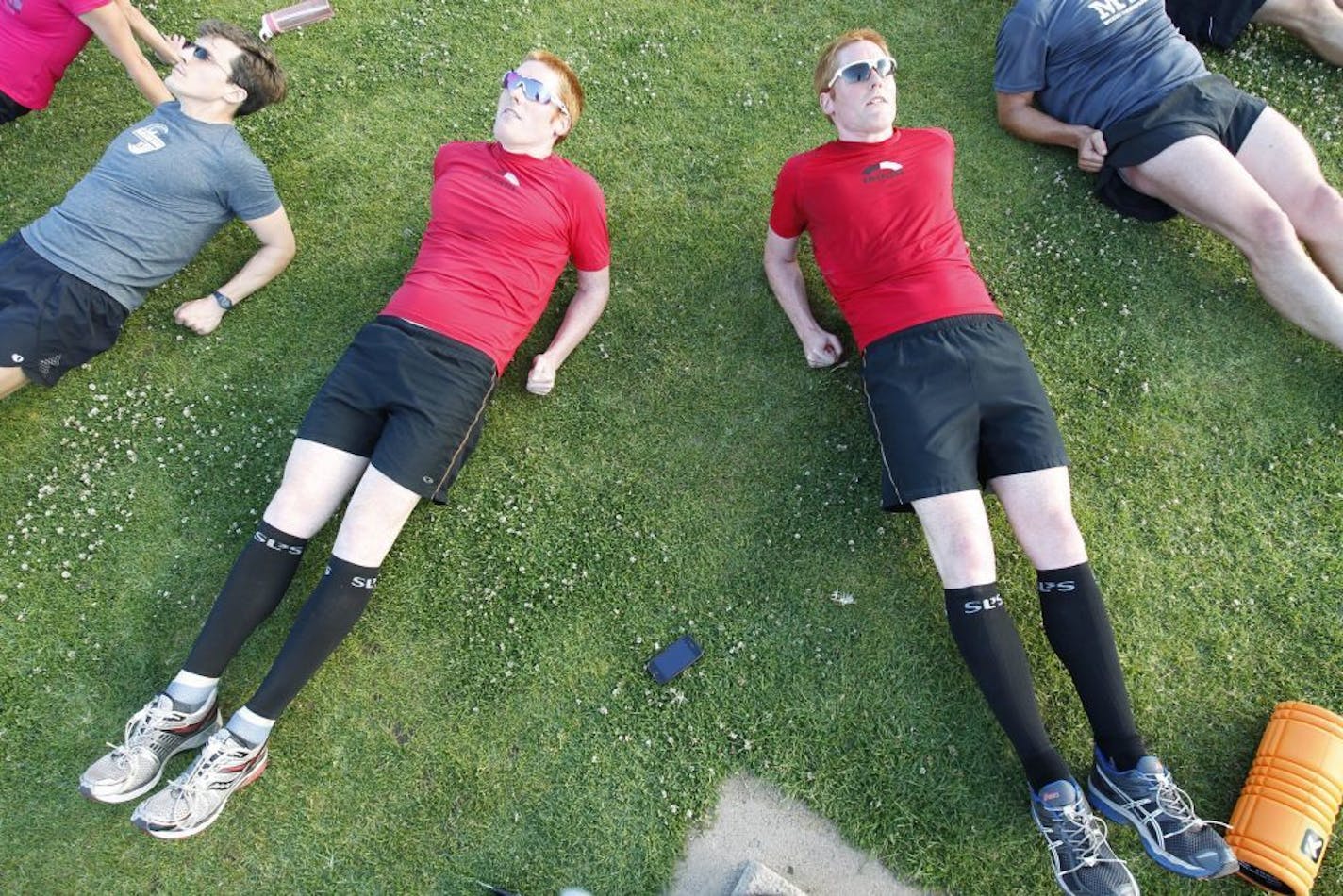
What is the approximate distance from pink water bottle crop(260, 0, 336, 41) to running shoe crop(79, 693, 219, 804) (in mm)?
5653

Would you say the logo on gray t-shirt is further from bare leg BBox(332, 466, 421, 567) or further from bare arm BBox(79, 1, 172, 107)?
bare leg BBox(332, 466, 421, 567)

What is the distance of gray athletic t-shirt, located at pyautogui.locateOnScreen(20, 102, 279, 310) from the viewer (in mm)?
5598

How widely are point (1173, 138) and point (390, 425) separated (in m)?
5.93

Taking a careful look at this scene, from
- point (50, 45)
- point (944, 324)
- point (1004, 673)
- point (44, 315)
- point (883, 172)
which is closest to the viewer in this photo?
point (1004, 673)

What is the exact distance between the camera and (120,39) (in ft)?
19.6

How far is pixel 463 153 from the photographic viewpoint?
18.2 feet

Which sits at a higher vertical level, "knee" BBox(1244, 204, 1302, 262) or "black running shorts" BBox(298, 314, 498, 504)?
"knee" BBox(1244, 204, 1302, 262)

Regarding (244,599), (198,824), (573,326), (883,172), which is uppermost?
(883,172)

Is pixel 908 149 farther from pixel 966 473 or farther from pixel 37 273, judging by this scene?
pixel 37 273

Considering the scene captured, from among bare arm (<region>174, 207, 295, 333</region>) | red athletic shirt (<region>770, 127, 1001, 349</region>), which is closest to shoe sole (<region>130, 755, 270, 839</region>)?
bare arm (<region>174, 207, 295, 333</region>)

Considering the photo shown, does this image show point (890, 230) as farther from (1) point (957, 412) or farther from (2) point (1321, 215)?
(2) point (1321, 215)

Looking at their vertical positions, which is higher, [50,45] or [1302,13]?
[1302,13]

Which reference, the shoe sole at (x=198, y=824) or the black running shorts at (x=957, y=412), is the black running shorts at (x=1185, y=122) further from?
the shoe sole at (x=198, y=824)

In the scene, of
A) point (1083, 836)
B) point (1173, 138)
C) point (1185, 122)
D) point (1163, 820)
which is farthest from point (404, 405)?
point (1185, 122)
